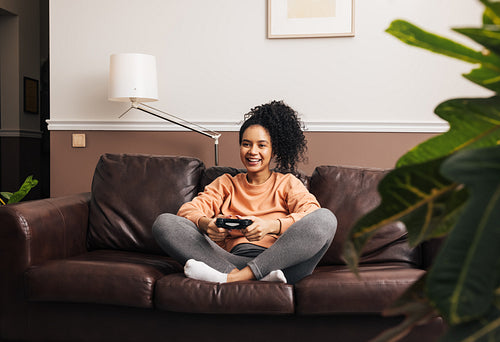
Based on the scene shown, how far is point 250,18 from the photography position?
3355 mm

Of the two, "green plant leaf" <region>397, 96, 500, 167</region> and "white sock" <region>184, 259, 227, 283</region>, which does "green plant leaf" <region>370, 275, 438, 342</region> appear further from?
"white sock" <region>184, 259, 227, 283</region>

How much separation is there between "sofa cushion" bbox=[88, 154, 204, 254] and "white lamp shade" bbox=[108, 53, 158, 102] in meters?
0.47

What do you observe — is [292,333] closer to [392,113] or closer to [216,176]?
[216,176]

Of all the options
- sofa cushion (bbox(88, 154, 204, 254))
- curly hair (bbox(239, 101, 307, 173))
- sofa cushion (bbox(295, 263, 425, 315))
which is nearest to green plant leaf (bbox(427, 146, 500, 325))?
sofa cushion (bbox(295, 263, 425, 315))

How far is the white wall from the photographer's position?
3.22 metres

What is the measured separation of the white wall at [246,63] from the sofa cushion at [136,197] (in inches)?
28.4

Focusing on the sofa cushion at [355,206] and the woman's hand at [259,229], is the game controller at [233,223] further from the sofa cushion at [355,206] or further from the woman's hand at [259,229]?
the sofa cushion at [355,206]

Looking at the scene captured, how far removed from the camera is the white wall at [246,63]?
322 cm

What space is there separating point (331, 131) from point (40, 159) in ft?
11.8

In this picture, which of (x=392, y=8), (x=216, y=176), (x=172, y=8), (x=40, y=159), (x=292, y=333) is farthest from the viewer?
(x=40, y=159)

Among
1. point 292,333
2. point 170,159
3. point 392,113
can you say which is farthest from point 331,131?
point 292,333

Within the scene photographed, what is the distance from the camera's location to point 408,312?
341 mm

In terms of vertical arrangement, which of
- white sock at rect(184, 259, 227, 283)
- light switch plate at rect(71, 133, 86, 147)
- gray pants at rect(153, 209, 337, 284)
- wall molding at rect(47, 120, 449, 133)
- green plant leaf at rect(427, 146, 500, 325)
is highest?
wall molding at rect(47, 120, 449, 133)

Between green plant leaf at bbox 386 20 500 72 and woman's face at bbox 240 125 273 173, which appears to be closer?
green plant leaf at bbox 386 20 500 72
